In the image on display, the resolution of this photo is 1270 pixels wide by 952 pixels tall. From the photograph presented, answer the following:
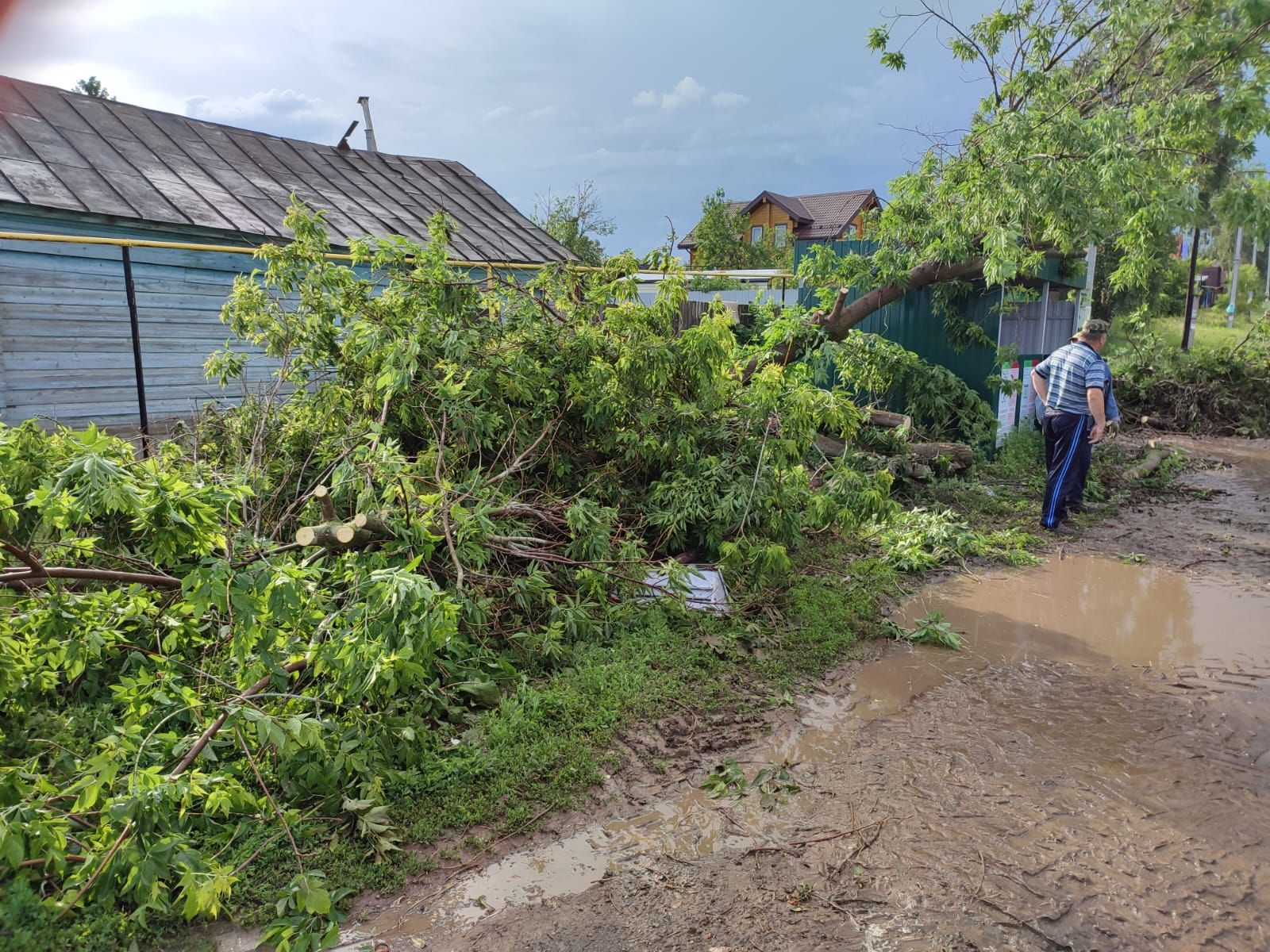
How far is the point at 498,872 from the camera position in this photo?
298 cm

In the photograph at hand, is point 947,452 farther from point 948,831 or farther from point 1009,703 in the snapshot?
point 948,831

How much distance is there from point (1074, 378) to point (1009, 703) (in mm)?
4466

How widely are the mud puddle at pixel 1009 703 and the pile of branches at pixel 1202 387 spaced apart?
29.5 feet

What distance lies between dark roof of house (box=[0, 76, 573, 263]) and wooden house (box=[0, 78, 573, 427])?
0.08ft

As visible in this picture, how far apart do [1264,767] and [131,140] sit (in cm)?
1216

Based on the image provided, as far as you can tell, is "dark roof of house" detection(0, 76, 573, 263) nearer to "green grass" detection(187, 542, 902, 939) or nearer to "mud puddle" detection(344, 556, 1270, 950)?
"green grass" detection(187, 542, 902, 939)

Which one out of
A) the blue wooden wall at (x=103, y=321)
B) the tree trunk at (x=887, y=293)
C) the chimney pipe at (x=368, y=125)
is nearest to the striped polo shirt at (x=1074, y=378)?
the tree trunk at (x=887, y=293)

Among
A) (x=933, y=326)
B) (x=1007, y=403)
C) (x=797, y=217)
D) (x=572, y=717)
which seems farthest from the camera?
(x=797, y=217)

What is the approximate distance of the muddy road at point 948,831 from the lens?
268 centimetres

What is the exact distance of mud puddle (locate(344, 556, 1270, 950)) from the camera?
2951 mm

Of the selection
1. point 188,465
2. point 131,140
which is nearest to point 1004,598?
point 188,465

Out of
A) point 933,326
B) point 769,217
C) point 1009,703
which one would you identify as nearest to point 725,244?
point 769,217

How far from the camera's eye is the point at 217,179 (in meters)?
9.98

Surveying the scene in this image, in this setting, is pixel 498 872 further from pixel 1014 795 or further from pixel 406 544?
pixel 1014 795
